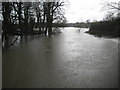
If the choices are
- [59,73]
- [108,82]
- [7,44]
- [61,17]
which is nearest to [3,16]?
[7,44]

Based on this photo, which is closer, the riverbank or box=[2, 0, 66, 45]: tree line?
box=[2, 0, 66, 45]: tree line

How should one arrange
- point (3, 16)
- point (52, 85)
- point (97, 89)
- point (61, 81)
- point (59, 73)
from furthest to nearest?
point (3, 16) < point (59, 73) < point (61, 81) < point (52, 85) < point (97, 89)

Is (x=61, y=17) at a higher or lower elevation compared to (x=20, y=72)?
higher

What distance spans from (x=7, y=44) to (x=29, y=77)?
4016 millimetres

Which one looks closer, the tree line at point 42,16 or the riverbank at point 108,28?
the tree line at point 42,16

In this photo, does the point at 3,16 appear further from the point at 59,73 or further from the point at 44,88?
the point at 44,88

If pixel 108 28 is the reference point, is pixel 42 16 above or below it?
above

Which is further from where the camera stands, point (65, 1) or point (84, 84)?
point (65, 1)

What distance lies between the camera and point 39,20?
1532cm

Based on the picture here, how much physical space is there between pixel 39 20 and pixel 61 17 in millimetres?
2302

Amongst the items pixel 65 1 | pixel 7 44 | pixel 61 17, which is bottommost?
pixel 7 44

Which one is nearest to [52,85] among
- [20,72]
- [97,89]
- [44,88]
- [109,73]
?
[44,88]

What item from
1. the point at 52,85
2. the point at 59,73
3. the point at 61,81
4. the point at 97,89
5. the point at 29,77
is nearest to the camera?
the point at 97,89

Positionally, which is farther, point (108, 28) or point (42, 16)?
point (42, 16)
